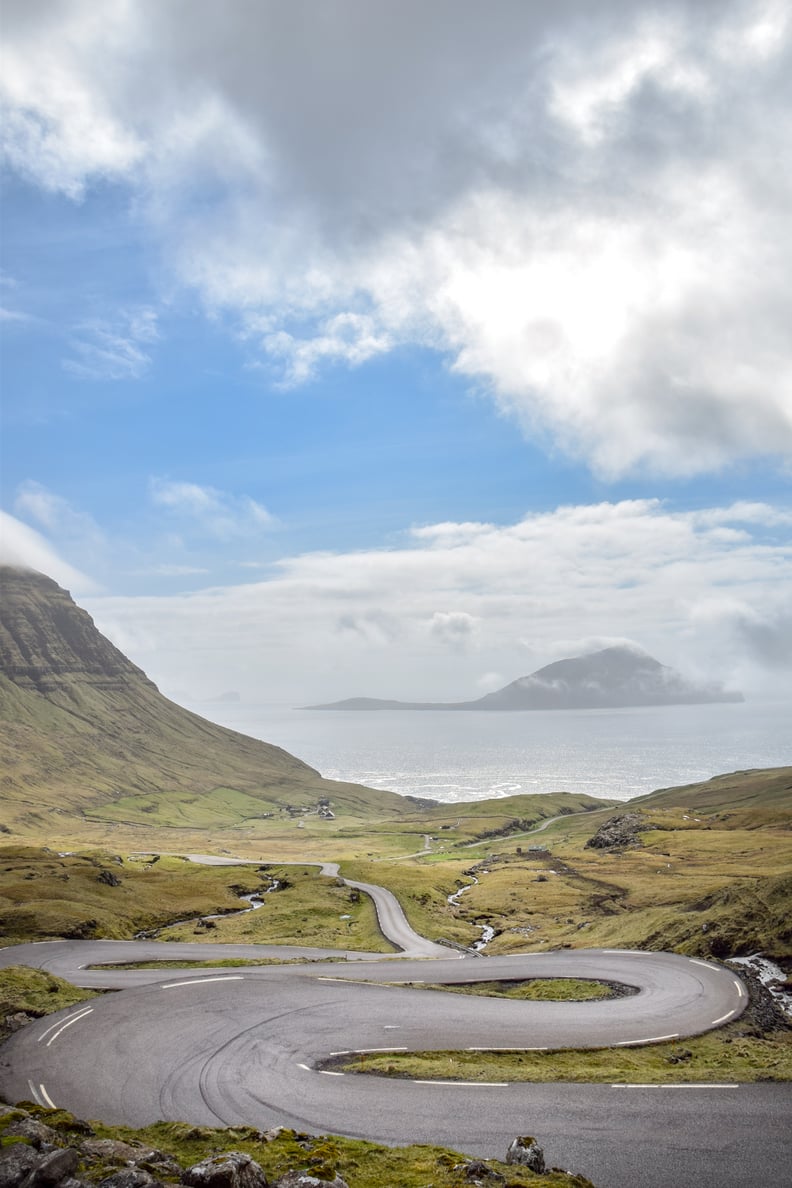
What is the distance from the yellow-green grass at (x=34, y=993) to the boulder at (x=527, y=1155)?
31.1 meters

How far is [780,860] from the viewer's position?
92.9 meters

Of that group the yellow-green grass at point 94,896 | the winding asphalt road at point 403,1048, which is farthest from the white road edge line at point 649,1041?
the yellow-green grass at point 94,896

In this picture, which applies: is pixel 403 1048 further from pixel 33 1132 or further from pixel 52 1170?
pixel 52 1170

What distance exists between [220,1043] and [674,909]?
46783 mm

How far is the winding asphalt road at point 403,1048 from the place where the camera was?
75.8 ft

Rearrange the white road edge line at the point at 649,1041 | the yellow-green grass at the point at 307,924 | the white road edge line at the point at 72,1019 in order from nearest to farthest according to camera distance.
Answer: the white road edge line at the point at 649,1041
the white road edge line at the point at 72,1019
the yellow-green grass at the point at 307,924

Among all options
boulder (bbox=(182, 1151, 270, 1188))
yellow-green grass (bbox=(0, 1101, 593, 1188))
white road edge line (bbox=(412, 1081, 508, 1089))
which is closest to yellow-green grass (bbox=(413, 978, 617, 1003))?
white road edge line (bbox=(412, 1081, 508, 1089))

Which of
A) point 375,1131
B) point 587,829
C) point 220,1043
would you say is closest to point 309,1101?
point 375,1131

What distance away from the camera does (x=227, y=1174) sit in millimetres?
17156

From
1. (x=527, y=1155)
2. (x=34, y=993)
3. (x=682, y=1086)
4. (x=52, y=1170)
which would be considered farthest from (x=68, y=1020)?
(x=682, y=1086)

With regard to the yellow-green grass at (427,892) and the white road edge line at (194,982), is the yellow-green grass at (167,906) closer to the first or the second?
the yellow-green grass at (427,892)

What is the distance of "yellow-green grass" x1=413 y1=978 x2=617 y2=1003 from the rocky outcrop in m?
101

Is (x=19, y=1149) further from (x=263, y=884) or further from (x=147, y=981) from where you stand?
(x=263, y=884)

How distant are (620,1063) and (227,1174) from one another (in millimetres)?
21889
